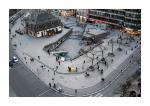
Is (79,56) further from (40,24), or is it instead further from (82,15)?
(82,15)

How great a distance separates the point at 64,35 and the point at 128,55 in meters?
13.0

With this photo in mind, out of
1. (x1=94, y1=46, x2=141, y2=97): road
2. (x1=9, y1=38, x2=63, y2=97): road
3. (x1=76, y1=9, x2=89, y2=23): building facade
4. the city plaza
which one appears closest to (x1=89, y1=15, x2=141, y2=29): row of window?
the city plaza

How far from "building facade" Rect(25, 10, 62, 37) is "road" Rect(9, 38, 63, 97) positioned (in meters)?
12.3

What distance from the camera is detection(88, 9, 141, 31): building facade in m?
48.6

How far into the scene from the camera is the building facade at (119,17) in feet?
159

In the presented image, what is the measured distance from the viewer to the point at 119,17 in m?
51.8

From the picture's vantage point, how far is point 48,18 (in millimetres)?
51156

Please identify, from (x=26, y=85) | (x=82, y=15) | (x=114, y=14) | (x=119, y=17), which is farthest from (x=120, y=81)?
(x=82, y=15)

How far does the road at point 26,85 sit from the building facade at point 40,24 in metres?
12.3

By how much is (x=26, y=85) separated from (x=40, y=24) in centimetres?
1748

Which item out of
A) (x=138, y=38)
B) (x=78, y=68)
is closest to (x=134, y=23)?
(x=138, y=38)

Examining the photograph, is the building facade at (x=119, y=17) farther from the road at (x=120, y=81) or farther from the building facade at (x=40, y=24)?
the road at (x=120, y=81)

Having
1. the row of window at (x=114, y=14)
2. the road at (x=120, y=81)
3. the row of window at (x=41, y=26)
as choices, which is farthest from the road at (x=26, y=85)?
the row of window at (x=114, y=14)

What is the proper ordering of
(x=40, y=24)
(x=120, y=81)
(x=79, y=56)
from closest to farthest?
(x=120, y=81) → (x=79, y=56) → (x=40, y=24)
